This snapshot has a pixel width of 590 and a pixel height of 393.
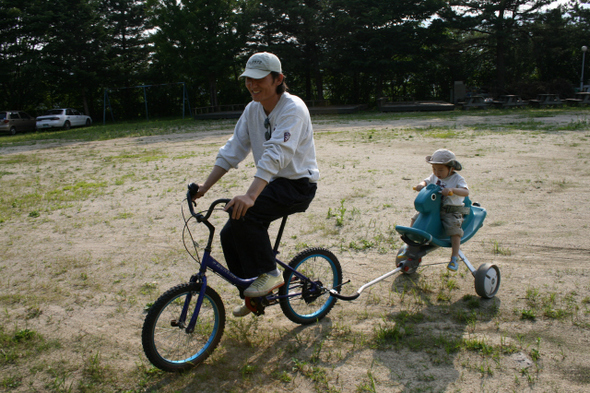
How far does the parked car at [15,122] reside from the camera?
87.7 feet

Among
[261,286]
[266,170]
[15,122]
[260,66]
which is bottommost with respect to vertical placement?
[261,286]

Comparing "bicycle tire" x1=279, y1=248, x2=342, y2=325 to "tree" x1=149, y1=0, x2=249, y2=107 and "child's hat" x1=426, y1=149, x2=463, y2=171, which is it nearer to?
"child's hat" x1=426, y1=149, x2=463, y2=171

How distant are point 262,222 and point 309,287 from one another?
87 cm

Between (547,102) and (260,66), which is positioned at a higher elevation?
(547,102)

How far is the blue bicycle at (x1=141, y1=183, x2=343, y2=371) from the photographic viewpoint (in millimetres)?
2770

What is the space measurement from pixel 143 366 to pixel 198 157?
357 inches

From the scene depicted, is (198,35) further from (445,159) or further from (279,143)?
(279,143)

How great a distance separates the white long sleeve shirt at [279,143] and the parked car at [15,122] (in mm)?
28912

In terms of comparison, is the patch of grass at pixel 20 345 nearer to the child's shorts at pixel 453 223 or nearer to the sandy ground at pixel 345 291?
the sandy ground at pixel 345 291

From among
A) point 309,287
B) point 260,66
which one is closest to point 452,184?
point 309,287

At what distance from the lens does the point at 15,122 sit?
27.5m

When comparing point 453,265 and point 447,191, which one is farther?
point 453,265

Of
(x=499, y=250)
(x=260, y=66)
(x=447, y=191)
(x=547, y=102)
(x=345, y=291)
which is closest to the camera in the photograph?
(x=260, y=66)

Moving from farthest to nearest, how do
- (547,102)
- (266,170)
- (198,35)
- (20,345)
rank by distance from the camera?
1. (198,35)
2. (547,102)
3. (20,345)
4. (266,170)
